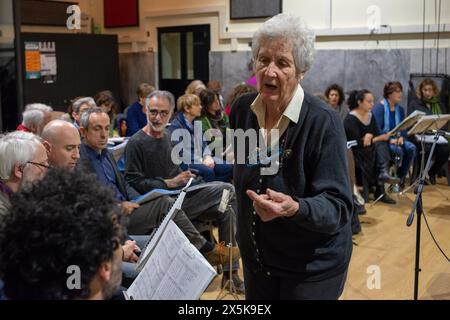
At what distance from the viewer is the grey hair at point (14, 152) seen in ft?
7.94

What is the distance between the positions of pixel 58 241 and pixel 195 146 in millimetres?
3815

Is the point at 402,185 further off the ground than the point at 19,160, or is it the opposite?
the point at 19,160

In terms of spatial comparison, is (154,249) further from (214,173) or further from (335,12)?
(335,12)

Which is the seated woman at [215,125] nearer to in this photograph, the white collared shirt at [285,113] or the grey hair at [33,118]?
the grey hair at [33,118]

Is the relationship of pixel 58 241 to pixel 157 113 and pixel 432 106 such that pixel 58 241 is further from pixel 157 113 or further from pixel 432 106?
pixel 432 106

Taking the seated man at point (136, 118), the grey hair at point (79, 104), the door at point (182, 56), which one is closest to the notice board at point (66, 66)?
the door at point (182, 56)

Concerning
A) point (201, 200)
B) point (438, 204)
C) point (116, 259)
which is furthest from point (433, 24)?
point (116, 259)

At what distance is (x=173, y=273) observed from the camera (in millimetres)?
1486

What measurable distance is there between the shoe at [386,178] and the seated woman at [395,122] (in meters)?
0.50

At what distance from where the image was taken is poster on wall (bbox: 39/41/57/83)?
908cm

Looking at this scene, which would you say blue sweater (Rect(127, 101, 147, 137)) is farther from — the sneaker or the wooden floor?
the sneaker

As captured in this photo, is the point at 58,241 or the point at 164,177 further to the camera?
the point at 164,177

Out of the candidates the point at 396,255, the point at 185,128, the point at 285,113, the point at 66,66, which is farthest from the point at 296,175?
the point at 66,66
